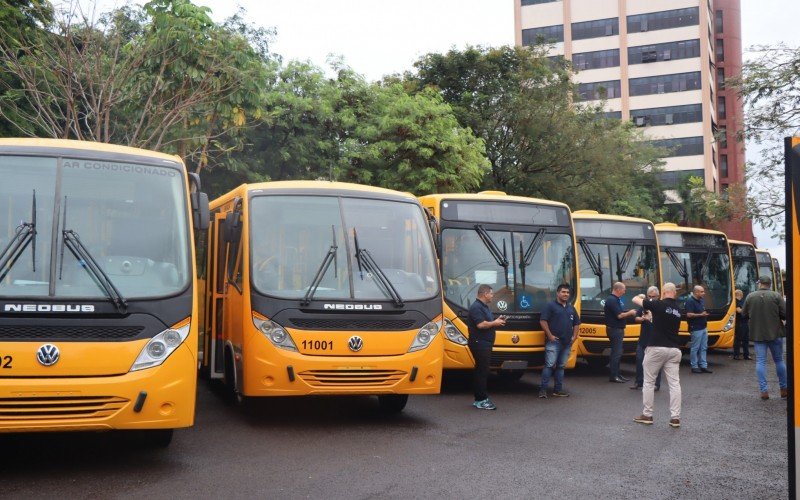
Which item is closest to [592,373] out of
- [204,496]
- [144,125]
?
[144,125]

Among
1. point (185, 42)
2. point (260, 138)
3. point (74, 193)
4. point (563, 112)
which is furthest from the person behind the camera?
point (563, 112)

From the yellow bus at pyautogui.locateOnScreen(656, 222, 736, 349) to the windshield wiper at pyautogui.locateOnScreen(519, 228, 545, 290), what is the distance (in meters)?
6.69

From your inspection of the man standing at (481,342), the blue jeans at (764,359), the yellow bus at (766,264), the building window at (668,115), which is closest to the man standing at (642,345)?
the blue jeans at (764,359)

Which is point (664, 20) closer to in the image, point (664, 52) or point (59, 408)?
point (664, 52)

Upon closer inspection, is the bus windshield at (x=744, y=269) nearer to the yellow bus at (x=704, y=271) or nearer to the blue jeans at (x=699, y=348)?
the yellow bus at (x=704, y=271)

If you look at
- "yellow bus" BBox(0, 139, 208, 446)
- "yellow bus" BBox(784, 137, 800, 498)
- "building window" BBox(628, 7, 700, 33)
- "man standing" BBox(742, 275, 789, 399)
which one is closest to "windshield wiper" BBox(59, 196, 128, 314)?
"yellow bus" BBox(0, 139, 208, 446)

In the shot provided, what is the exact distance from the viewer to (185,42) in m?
16.2

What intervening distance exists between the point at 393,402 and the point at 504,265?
11.2 ft

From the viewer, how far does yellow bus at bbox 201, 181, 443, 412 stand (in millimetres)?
9711

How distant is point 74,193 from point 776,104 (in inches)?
805

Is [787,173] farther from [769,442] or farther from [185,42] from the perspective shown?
[185,42]

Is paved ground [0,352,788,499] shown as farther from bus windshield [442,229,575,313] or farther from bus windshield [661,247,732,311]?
bus windshield [661,247,732,311]

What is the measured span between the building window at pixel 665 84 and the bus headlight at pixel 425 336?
6455cm

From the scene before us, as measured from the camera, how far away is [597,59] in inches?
2847
